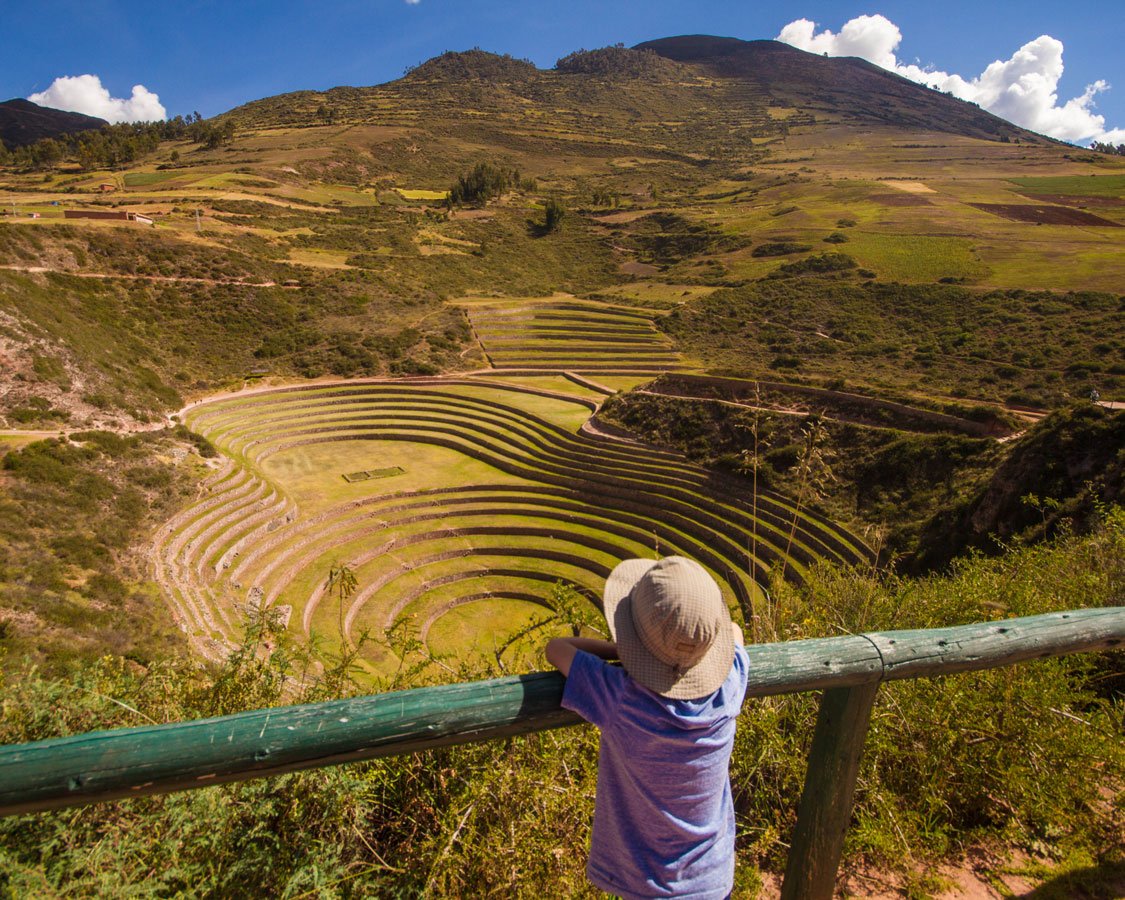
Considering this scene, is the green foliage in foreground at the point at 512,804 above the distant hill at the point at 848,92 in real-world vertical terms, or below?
below

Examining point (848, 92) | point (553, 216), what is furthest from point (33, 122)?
point (848, 92)

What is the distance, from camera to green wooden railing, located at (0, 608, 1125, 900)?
1.25 metres

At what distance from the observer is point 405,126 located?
10006 centimetres

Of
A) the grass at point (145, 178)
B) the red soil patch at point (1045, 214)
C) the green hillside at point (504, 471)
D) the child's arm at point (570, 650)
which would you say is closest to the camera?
the child's arm at point (570, 650)

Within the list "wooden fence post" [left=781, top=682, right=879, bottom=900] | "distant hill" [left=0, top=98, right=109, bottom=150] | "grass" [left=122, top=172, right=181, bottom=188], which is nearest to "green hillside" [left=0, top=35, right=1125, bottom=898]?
"wooden fence post" [left=781, top=682, right=879, bottom=900]

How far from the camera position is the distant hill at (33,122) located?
123250mm

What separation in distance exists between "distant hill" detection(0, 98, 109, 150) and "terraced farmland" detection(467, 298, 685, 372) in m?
126

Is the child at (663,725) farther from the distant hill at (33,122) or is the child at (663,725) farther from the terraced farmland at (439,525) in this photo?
the distant hill at (33,122)

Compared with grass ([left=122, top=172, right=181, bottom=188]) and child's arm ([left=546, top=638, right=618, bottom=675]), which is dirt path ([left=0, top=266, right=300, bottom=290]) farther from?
child's arm ([left=546, top=638, right=618, bottom=675])

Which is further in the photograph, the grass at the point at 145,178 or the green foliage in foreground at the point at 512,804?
the grass at the point at 145,178

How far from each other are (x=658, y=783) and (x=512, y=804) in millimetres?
1042

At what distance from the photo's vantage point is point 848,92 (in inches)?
6437

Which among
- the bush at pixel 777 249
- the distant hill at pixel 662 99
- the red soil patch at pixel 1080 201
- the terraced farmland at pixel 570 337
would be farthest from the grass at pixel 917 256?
the distant hill at pixel 662 99

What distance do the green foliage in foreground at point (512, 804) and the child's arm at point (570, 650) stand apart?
0.94m
